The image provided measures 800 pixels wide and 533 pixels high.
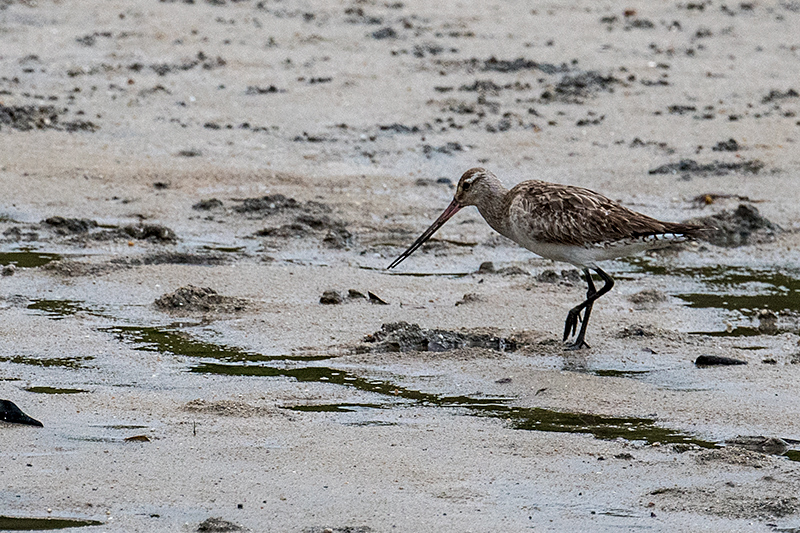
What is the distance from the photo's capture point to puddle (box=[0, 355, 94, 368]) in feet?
21.5

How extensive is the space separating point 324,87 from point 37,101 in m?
2.84

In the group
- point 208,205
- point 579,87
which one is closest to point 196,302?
point 208,205

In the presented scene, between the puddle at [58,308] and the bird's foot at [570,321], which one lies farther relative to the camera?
the puddle at [58,308]

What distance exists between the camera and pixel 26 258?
28.1 feet

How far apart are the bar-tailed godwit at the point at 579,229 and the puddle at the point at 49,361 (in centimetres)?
258

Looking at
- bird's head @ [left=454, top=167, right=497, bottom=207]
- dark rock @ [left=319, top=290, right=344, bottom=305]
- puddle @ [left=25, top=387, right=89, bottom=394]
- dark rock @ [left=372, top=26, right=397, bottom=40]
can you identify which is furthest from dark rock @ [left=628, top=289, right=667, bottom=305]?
dark rock @ [left=372, top=26, right=397, bottom=40]

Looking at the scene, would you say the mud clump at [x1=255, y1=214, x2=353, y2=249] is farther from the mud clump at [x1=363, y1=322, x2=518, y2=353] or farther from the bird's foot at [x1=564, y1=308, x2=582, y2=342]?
the bird's foot at [x1=564, y1=308, x2=582, y2=342]

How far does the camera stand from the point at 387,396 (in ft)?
20.5

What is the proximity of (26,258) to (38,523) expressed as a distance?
4.17 meters


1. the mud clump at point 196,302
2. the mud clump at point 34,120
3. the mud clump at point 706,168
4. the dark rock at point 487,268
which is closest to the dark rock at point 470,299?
the dark rock at point 487,268

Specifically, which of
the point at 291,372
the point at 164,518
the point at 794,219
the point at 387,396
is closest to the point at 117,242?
the point at 291,372

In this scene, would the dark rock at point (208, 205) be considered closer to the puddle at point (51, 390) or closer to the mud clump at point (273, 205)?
the mud clump at point (273, 205)

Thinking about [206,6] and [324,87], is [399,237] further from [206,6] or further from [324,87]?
[206,6]

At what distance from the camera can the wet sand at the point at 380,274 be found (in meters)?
5.18
